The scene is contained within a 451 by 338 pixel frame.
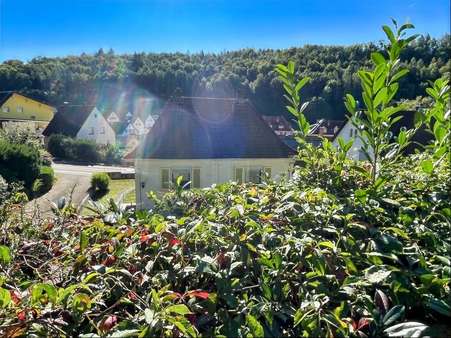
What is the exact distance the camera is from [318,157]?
785 millimetres

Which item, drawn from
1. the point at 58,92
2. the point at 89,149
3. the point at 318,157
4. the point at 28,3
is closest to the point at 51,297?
the point at 318,157

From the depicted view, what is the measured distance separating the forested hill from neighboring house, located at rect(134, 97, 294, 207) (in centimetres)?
70

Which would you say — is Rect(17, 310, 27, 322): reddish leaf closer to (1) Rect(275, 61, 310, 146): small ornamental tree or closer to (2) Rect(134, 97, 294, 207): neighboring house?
(1) Rect(275, 61, 310, 146): small ornamental tree

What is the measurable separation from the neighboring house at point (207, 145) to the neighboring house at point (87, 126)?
185 cm

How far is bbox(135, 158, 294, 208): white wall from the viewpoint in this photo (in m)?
6.99

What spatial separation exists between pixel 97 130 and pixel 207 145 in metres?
4.10

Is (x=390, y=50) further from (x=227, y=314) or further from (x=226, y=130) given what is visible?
(x=226, y=130)

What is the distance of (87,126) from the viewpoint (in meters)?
9.17

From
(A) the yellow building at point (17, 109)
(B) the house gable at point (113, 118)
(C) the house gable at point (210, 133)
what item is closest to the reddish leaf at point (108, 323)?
(A) the yellow building at point (17, 109)

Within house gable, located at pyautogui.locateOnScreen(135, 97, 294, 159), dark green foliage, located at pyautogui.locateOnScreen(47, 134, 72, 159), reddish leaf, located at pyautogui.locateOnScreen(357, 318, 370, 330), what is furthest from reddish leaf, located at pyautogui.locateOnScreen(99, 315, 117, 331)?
dark green foliage, located at pyautogui.locateOnScreen(47, 134, 72, 159)

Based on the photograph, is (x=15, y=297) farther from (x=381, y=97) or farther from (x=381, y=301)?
(x=381, y=97)

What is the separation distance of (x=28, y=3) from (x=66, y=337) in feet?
4.47

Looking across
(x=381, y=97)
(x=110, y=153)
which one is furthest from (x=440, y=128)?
(x=110, y=153)

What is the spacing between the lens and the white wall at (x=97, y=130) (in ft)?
29.1
